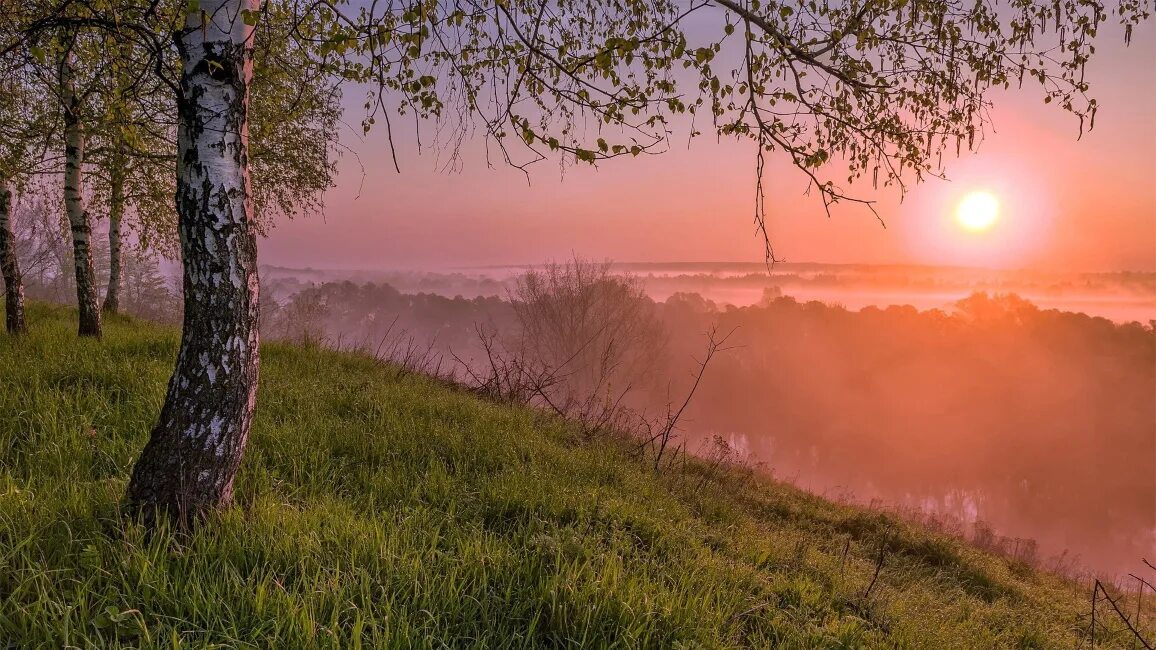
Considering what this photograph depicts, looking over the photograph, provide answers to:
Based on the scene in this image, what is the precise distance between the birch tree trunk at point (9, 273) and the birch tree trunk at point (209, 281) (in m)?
6.99

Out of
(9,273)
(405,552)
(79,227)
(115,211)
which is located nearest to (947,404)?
(405,552)

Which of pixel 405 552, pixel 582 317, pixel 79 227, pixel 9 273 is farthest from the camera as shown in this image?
pixel 582 317

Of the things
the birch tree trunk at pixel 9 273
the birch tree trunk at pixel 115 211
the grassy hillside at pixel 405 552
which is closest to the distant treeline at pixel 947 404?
the birch tree trunk at pixel 115 211

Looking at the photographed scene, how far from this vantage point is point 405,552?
105 inches

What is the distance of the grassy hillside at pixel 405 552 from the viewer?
7.07 ft

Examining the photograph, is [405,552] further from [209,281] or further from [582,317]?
[582,317]

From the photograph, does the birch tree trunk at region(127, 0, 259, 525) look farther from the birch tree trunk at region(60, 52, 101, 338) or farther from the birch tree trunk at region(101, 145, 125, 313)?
the birch tree trunk at region(101, 145, 125, 313)

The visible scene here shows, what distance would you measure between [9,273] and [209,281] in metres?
7.55

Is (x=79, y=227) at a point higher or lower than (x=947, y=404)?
higher

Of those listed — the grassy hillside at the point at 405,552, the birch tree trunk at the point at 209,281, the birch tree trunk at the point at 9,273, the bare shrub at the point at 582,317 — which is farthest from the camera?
the bare shrub at the point at 582,317

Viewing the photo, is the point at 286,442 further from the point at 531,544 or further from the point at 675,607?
the point at 675,607

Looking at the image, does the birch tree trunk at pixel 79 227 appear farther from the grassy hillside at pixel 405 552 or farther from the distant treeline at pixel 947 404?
the distant treeline at pixel 947 404

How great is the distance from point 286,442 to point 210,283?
2.03 m

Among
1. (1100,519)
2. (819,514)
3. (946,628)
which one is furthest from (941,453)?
(946,628)
